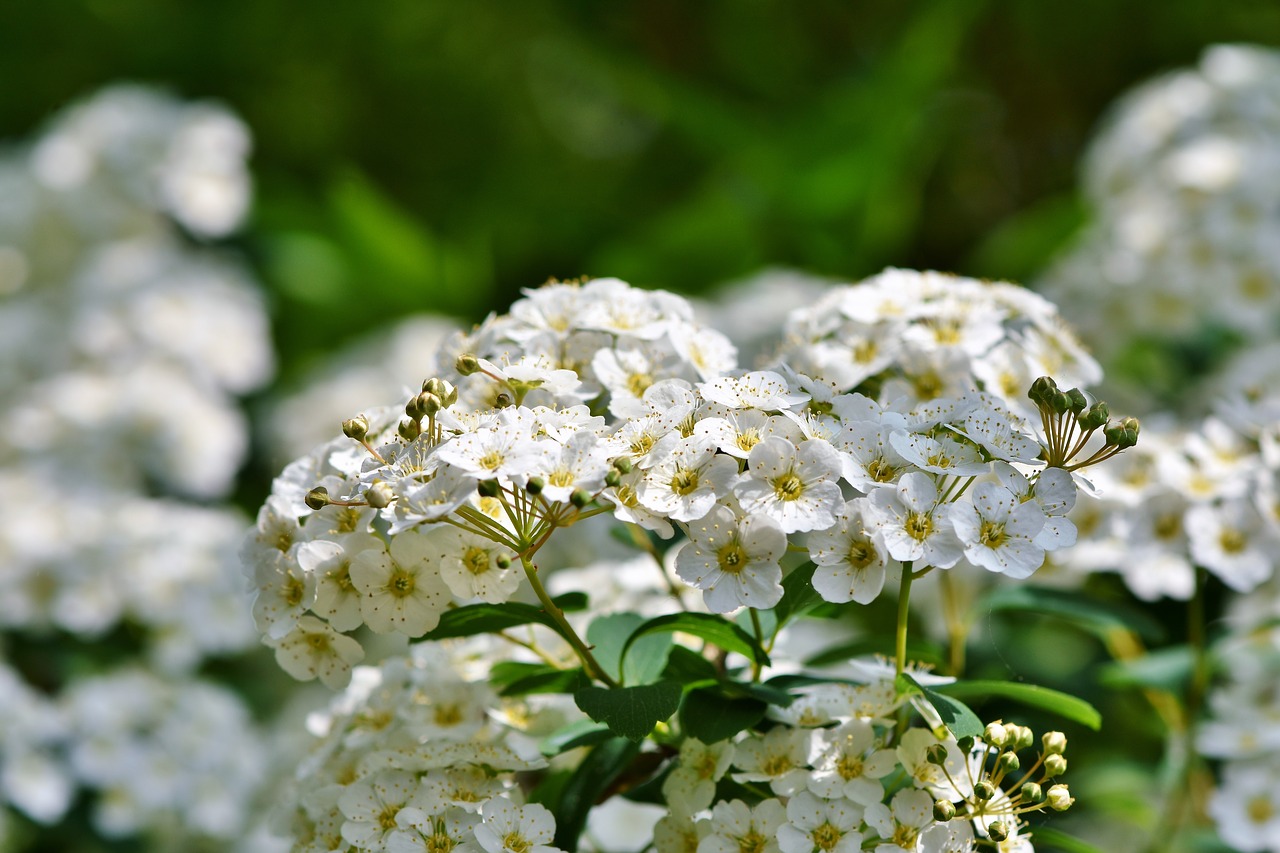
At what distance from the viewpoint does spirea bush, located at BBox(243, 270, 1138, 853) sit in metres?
0.93

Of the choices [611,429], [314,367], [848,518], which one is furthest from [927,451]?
[314,367]

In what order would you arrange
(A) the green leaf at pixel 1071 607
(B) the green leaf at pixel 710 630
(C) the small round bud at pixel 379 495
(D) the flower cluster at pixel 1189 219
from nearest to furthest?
(C) the small round bud at pixel 379 495, (B) the green leaf at pixel 710 630, (A) the green leaf at pixel 1071 607, (D) the flower cluster at pixel 1189 219

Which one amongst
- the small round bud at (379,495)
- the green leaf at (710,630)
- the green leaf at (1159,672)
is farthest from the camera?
the green leaf at (1159,672)

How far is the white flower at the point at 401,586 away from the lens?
0.96 metres

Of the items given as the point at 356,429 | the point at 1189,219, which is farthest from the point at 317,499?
the point at 1189,219

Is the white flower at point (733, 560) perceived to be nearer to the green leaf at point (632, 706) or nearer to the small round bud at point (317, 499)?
the green leaf at point (632, 706)

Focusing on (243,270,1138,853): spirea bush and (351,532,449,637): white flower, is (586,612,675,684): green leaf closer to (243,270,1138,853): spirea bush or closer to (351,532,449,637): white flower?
(243,270,1138,853): spirea bush

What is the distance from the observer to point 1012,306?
4.27 feet

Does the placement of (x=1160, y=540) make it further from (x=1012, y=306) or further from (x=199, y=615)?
(x=199, y=615)

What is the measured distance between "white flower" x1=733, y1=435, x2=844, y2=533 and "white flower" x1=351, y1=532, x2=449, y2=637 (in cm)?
25

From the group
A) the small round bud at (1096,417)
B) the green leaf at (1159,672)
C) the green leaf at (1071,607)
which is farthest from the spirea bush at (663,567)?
the green leaf at (1159,672)

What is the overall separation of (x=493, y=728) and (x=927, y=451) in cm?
50

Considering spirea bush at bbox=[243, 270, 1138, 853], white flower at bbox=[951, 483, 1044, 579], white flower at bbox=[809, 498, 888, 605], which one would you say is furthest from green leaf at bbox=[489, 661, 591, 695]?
white flower at bbox=[951, 483, 1044, 579]

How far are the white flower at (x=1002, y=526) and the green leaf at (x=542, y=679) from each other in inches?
13.6
